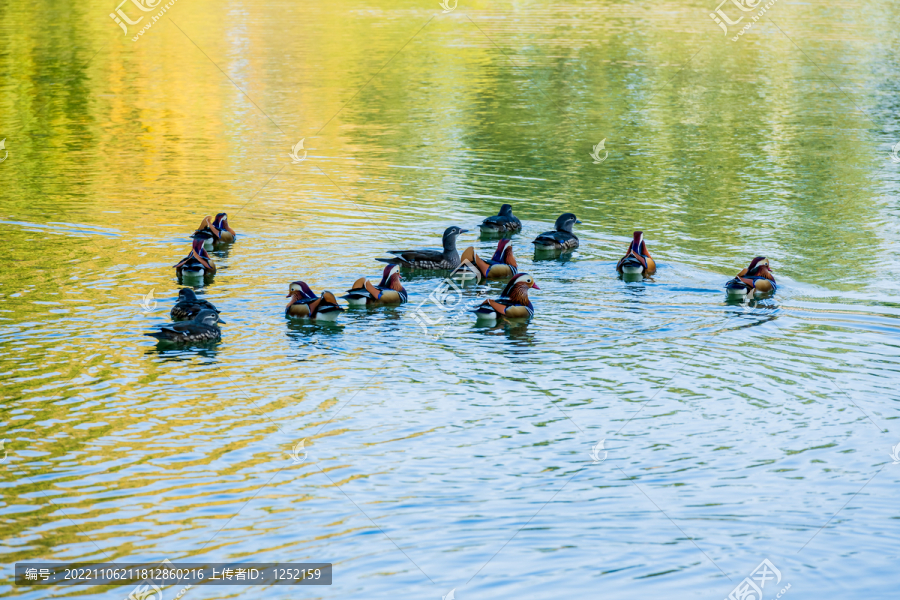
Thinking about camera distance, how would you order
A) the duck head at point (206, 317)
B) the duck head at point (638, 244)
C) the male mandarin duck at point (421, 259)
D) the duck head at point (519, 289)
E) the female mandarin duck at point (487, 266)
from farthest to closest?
the female mandarin duck at point (487, 266)
the male mandarin duck at point (421, 259)
the duck head at point (638, 244)
the duck head at point (519, 289)
the duck head at point (206, 317)

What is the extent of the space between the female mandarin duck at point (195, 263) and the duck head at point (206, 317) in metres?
2.83

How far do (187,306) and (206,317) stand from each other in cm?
54

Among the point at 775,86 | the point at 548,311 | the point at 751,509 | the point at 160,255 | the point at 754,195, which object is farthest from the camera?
the point at 775,86

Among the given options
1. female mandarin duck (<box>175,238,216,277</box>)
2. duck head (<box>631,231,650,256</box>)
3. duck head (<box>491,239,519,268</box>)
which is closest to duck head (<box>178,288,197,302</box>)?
female mandarin duck (<box>175,238,216,277</box>)

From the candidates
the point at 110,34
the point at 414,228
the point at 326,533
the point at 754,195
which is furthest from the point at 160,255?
the point at 110,34

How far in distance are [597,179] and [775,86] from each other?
18.6 metres

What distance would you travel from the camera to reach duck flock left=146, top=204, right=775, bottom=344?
1538 cm

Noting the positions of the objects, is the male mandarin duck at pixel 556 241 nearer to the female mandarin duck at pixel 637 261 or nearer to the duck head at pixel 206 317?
the female mandarin duck at pixel 637 261

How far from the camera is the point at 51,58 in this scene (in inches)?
1884

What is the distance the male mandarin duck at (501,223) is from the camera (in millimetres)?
21641

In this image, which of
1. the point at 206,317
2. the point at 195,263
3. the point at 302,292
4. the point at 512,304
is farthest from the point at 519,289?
the point at 195,263

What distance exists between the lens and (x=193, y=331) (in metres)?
14.8

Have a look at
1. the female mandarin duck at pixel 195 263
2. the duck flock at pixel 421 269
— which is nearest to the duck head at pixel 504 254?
the duck flock at pixel 421 269

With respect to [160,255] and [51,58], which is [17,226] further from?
[51,58]
